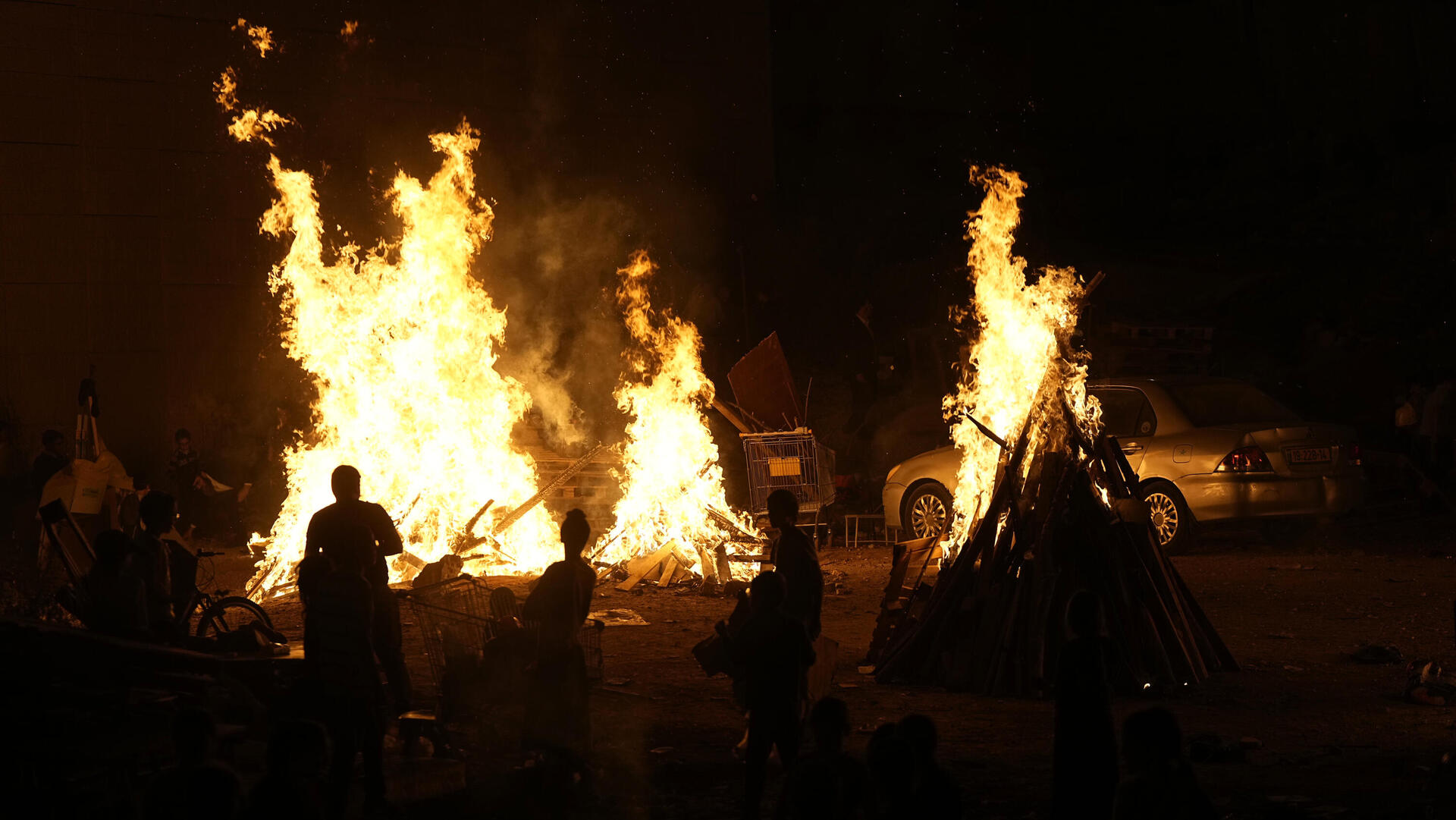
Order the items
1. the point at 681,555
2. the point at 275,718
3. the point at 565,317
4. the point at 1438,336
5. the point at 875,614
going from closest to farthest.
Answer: the point at 275,718 → the point at 875,614 → the point at 681,555 → the point at 565,317 → the point at 1438,336

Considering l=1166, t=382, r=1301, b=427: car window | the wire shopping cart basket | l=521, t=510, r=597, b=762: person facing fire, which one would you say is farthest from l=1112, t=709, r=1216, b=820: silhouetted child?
l=1166, t=382, r=1301, b=427: car window

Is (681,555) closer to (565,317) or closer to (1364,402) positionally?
(565,317)

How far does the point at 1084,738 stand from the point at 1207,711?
3.33 meters

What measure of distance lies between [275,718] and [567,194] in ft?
49.8

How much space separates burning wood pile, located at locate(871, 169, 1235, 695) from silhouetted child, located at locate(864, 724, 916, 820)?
3.77m

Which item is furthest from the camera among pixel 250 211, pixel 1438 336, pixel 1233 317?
pixel 1233 317

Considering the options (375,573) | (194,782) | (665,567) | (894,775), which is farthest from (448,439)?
(894,775)

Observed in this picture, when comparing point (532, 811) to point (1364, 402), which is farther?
point (1364, 402)

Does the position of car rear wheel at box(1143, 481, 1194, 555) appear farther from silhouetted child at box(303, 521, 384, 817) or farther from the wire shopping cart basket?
silhouetted child at box(303, 521, 384, 817)

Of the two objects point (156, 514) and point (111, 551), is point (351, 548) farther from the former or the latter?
point (156, 514)

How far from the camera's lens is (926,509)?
609 inches

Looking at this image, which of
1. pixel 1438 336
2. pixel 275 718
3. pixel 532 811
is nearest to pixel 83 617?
pixel 275 718

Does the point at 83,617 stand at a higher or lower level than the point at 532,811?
higher

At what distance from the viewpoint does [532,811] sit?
6102mm
